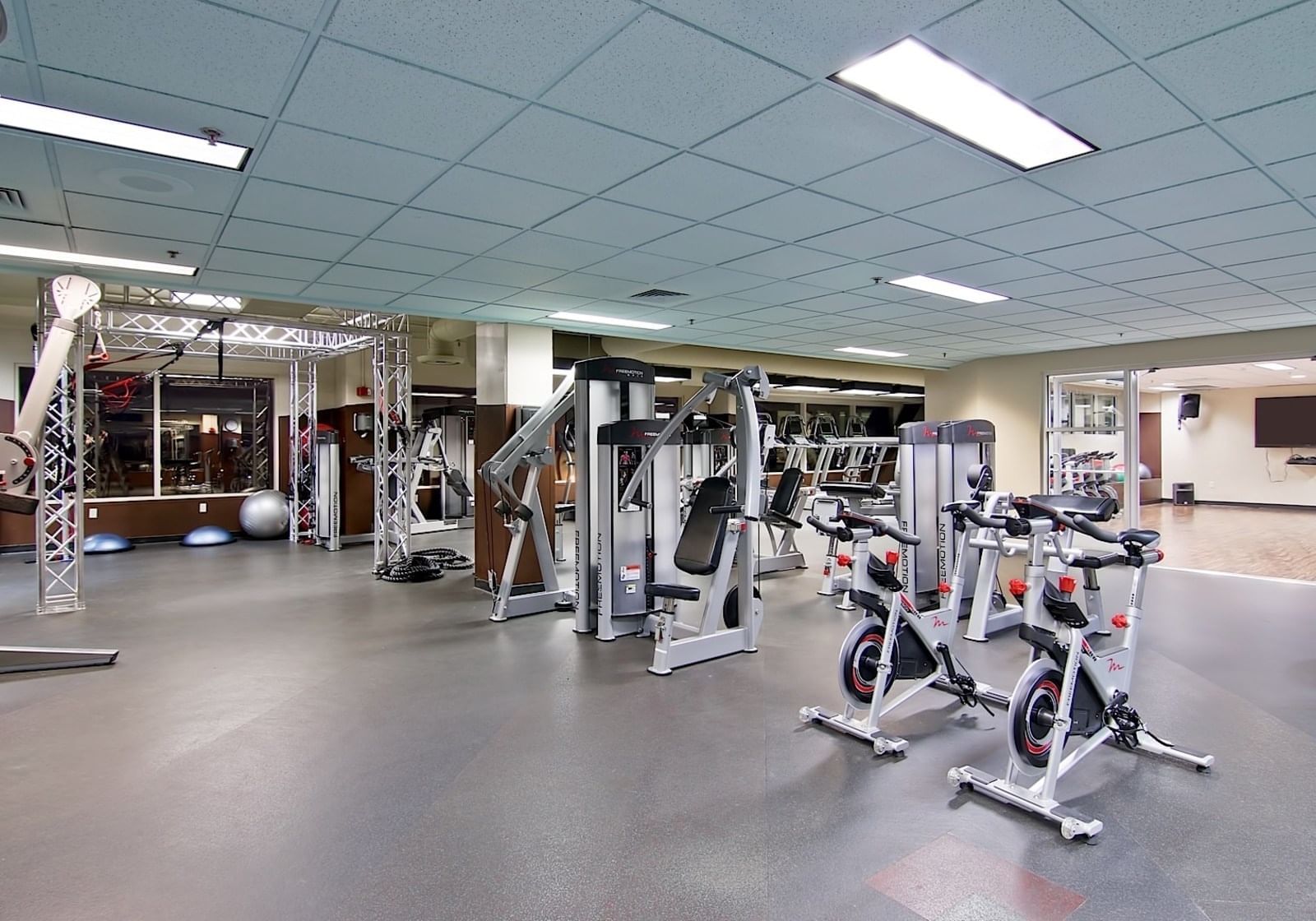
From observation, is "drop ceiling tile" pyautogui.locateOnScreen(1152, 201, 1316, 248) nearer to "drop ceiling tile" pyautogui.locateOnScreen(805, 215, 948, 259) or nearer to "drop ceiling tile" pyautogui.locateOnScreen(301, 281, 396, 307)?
"drop ceiling tile" pyautogui.locateOnScreen(805, 215, 948, 259)

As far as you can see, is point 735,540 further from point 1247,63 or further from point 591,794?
point 1247,63

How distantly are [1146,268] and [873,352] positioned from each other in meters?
4.62

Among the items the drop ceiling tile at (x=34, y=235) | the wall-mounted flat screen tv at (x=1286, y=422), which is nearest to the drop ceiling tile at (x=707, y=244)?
the drop ceiling tile at (x=34, y=235)

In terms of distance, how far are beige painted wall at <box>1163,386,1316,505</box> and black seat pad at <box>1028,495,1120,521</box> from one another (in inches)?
511

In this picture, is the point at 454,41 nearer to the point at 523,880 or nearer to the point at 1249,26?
the point at 1249,26

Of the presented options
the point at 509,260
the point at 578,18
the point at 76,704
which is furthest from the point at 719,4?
the point at 76,704

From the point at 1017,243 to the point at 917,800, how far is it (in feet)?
10.7

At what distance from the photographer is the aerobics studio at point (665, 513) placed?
2.18m

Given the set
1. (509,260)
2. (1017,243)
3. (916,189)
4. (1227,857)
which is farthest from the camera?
(509,260)

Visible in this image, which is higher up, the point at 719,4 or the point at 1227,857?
the point at 719,4

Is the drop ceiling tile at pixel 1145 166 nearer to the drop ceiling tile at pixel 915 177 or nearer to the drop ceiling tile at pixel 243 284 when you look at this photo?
the drop ceiling tile at pixel 915 177

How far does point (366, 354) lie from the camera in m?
10.8

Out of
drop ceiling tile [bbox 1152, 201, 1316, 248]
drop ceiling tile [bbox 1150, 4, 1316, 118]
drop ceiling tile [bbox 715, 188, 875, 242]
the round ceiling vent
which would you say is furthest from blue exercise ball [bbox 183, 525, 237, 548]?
drop ceiling tile [bbox 1150, 4, 1316, 118]

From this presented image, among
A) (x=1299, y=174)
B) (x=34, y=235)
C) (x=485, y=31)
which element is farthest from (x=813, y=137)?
(x=34, y=235)
